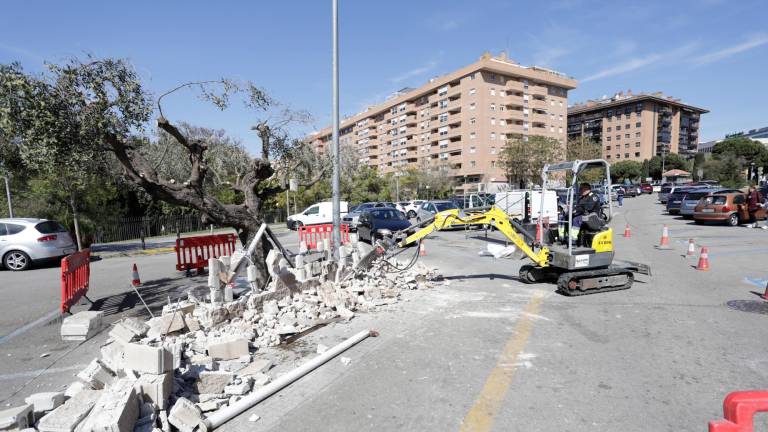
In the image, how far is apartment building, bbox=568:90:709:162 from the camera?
95625 millimetres

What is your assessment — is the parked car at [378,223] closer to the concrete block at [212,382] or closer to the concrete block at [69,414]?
the concrete block at [212,382]

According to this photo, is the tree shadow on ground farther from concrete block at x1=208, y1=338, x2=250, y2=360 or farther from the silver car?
the silver car

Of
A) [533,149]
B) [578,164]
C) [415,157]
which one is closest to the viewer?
[578,164]

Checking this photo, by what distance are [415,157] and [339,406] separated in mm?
76662

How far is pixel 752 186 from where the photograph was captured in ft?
61.9

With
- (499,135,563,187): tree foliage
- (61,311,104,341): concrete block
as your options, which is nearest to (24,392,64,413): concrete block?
(61,311,104,341): concrete block

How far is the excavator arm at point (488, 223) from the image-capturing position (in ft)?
25.2

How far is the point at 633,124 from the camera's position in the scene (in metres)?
97.8

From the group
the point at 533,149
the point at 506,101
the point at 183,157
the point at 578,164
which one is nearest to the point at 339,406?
the point at 578,164

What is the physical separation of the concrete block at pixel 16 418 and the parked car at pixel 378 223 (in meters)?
13.5

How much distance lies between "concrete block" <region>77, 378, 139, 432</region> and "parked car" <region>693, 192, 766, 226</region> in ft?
80.3

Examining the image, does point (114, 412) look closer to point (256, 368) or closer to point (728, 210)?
point (256, 368)

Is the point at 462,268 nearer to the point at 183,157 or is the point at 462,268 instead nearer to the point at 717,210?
the point at 717,210

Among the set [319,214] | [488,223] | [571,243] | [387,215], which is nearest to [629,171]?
[319,214]
